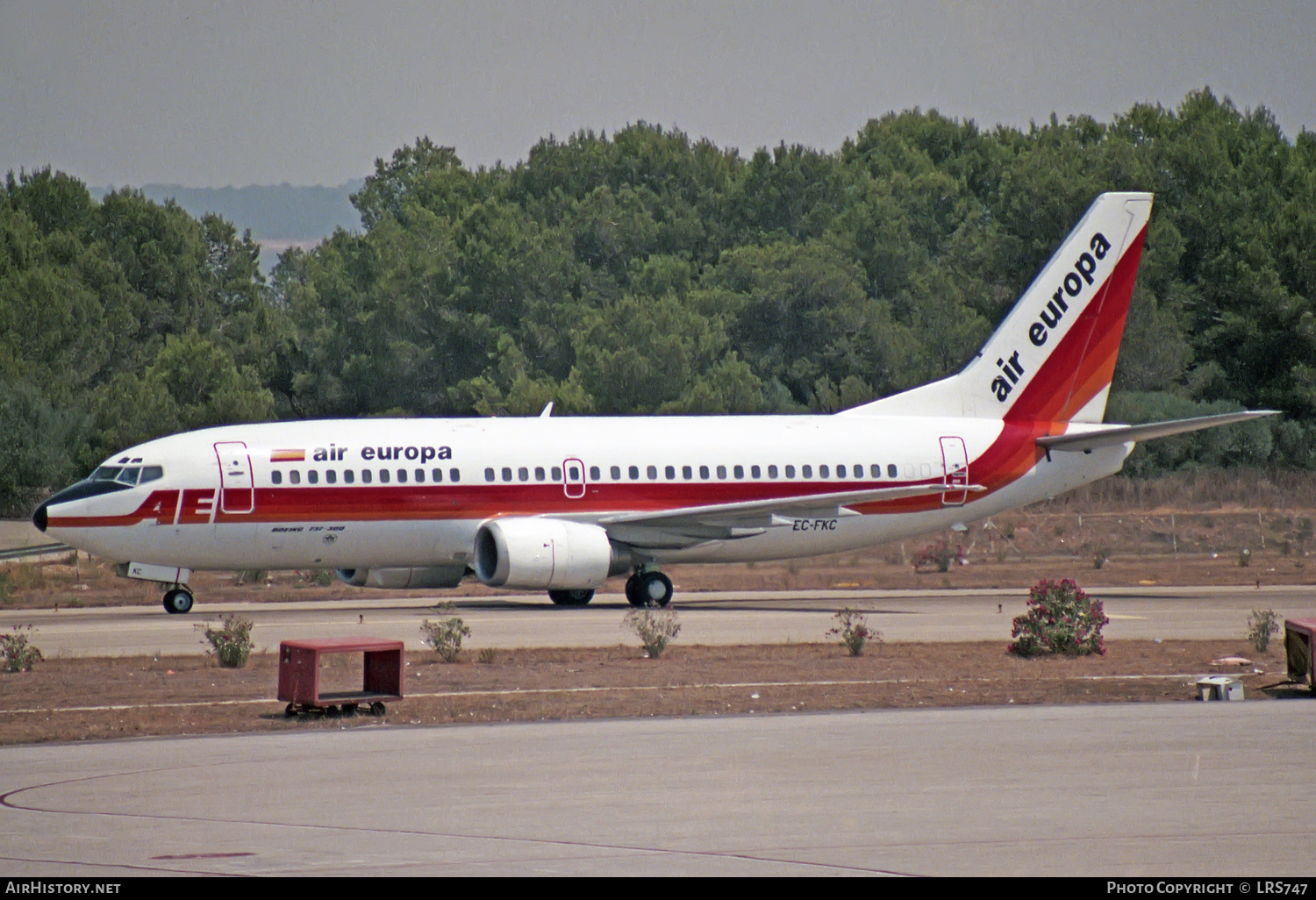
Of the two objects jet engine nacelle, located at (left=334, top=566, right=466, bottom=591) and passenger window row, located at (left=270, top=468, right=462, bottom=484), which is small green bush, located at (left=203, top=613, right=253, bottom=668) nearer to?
passenger window row, located at (left=270, top=468, right=462, bottom=484)

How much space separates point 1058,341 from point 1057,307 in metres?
0.75

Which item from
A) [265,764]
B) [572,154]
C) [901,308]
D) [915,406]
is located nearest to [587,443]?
[915,406]

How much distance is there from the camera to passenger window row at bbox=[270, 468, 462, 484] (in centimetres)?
3481

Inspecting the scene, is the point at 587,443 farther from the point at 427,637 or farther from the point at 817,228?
the point at 817,228

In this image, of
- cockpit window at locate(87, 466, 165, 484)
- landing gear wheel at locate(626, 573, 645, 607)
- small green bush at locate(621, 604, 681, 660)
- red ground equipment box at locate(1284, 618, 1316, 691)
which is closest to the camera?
red ground equipment box at locate(1284, 618, 1316, 691)

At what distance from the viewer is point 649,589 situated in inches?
1452

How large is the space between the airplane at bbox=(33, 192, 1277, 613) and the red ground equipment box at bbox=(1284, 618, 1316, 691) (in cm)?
1433

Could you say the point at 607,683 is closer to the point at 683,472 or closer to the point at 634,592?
the point at 634,592

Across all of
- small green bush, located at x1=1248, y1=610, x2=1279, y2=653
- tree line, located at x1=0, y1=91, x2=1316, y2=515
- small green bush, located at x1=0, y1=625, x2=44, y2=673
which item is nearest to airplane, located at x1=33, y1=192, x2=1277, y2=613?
small green bush, located at x1=0, y1=625, x2=44, y2=673

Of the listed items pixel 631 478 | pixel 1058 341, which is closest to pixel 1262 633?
pixel 631 478

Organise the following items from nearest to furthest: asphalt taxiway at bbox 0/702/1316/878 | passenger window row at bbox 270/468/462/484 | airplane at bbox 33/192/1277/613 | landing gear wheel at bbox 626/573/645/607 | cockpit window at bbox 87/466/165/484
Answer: asphalt taxiway at bbox 0/702/1316/878 → cockpit window at bbox 87/466/165/484 → airplane at bbox 33/192/1277/613 → passenger window row at bbox 270/468/462/484 → landing gear wheel at bbox 626/573/645/607

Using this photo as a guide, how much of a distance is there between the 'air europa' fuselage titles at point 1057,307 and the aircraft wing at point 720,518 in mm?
4280

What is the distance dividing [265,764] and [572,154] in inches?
4158

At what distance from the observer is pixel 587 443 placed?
37000 millimetres
